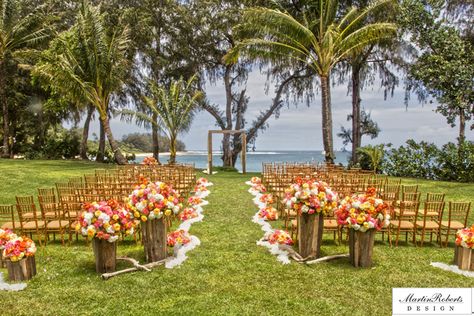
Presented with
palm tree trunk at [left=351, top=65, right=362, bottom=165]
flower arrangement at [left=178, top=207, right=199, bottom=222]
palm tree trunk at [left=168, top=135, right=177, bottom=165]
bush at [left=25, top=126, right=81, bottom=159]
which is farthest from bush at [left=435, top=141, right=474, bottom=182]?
bush at [left=25, top=126, right=81, bottom=159]

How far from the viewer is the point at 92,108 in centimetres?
2967

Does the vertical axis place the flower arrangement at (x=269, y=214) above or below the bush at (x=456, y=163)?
below

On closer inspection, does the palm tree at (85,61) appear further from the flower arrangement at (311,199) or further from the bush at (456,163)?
the bush at (456,163)

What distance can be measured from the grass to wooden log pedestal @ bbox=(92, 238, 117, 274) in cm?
16

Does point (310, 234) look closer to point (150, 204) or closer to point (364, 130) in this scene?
point (150, 204)

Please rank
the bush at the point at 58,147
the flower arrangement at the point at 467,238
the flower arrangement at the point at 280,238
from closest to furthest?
1. the flower arrangement at the point at 467,238
2. the flower arrangement at the point at 280,238
3. the bush at the point at 58,147

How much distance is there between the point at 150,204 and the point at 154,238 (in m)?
0.66

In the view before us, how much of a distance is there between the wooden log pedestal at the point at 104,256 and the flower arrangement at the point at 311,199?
2.96 meters

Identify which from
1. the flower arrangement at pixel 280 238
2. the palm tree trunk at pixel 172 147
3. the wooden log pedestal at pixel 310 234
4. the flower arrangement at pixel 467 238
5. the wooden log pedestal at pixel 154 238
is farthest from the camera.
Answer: the palm tree trunk at pixel 172 147

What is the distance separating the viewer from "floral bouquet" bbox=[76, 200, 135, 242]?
5.42m

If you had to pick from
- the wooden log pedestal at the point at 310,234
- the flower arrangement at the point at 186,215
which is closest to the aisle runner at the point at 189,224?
the flower arrangement at the point at 186,215

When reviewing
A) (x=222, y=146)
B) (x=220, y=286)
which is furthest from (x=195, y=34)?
(x=220, y=286)

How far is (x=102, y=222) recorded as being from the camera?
5438mm

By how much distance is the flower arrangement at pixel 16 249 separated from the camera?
5277 millimetres
